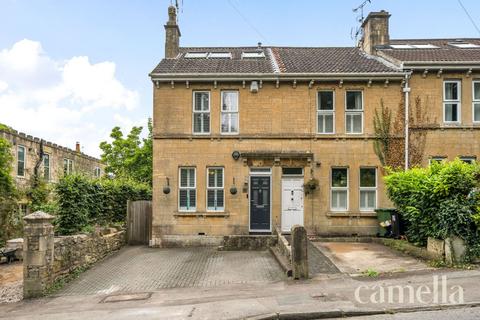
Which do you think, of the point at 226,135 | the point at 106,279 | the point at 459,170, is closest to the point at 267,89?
the point at 226,135

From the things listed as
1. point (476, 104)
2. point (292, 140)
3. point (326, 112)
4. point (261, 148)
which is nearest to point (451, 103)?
point (476, 104)

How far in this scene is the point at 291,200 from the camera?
16188 mm

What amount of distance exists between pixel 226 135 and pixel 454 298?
10.7m

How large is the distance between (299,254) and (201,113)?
28.1ft

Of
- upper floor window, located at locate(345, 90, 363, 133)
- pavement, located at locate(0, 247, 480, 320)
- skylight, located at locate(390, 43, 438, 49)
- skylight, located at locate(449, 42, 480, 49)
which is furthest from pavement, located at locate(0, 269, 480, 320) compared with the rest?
skylight, located at locate(449, 42, 480, 49)

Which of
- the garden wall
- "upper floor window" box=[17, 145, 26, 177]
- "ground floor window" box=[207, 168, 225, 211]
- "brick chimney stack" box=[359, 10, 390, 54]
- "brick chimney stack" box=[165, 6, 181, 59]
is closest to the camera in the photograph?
the garden wall

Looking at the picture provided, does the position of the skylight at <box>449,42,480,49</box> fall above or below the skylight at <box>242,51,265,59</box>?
above

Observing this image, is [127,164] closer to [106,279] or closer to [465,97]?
[106,279]

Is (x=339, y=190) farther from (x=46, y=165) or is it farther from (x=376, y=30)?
(x=46, y=165)

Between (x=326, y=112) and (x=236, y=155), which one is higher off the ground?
(x=326, y=112)

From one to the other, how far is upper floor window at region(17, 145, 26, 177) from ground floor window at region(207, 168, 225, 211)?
14.2 m

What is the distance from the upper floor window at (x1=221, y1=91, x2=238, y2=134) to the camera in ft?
53.8

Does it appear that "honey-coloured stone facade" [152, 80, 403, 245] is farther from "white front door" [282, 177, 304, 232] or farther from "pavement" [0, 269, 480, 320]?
"pavement" [0, 269, 480, 320]

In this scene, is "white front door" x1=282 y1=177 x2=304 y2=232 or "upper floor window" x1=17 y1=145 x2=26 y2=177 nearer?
"white front door" x1=282 y1=177 x2=304 y2=232
